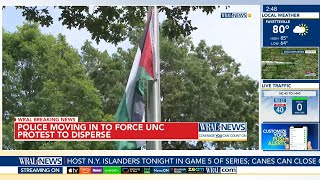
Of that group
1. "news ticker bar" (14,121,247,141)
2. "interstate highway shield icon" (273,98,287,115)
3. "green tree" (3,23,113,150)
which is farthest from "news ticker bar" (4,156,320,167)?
"green tree" (3,23,113,150)

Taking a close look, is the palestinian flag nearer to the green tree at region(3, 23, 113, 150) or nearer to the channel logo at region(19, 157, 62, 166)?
the green tree at region(3, 23, 113, 150)

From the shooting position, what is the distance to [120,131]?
8.57 metres

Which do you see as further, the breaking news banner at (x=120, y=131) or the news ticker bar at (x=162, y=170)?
the breaking news banner at (x=120, y=131)

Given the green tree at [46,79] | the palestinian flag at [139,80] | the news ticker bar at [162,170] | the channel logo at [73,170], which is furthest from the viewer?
the green tree at [46,79]

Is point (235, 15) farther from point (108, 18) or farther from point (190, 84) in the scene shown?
point (190, 84)

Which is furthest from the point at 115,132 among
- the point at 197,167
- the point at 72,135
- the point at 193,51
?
the point at 193,51

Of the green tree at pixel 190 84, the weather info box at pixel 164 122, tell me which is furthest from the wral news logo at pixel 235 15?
the green tree at pixel 190 84

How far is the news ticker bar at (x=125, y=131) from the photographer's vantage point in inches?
335

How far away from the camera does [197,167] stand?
8.44 metres

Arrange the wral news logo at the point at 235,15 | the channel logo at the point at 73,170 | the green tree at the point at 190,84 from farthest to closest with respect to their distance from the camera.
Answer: the green tree at the point at 190,84, the wral news logo at the point at 235,15, the channel logo at the point at 73,170

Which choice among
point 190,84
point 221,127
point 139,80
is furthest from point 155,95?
point 190,84

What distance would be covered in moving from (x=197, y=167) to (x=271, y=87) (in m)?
1.42

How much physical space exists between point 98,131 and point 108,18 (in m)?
2.28

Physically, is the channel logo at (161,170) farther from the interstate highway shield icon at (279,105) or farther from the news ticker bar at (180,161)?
the interstate highway shield icon at (279,105)
